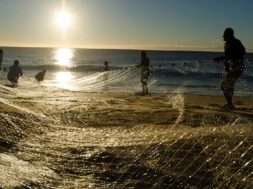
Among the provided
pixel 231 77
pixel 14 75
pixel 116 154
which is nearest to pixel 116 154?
pixel 116 154

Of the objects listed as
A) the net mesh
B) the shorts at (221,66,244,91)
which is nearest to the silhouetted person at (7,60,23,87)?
the shorts at (221,66,244,91)

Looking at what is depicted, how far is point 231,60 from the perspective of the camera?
10.9 meters

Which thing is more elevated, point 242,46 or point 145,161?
point 242,46

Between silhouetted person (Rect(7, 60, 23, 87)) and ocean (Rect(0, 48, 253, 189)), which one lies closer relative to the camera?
ocean (Rect(0, 48, 253, 189))

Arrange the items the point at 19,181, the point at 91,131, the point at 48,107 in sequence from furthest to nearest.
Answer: the point at 48,107
the point at 91,131
the point at 19,181

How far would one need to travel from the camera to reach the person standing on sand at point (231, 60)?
10.8 m

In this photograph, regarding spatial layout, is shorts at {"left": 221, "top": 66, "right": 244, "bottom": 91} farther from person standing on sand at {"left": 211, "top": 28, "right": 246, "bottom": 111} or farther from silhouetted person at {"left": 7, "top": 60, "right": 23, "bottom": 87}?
silhouetted person at {"left": 7, "top": 60, "right": 23, "bottom": 87}

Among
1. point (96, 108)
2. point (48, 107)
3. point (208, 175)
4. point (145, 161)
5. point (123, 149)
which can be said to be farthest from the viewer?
point (96, 108)

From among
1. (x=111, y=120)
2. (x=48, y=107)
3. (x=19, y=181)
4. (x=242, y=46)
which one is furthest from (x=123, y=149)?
(x=242, y=46)

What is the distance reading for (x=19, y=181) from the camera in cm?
466

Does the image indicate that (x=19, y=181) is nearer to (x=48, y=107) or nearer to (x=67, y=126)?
(x=67, y=126)

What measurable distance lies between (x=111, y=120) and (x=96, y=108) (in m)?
1.81

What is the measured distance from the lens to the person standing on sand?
35.4 feet

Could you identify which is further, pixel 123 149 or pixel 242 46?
pixel 242 46
